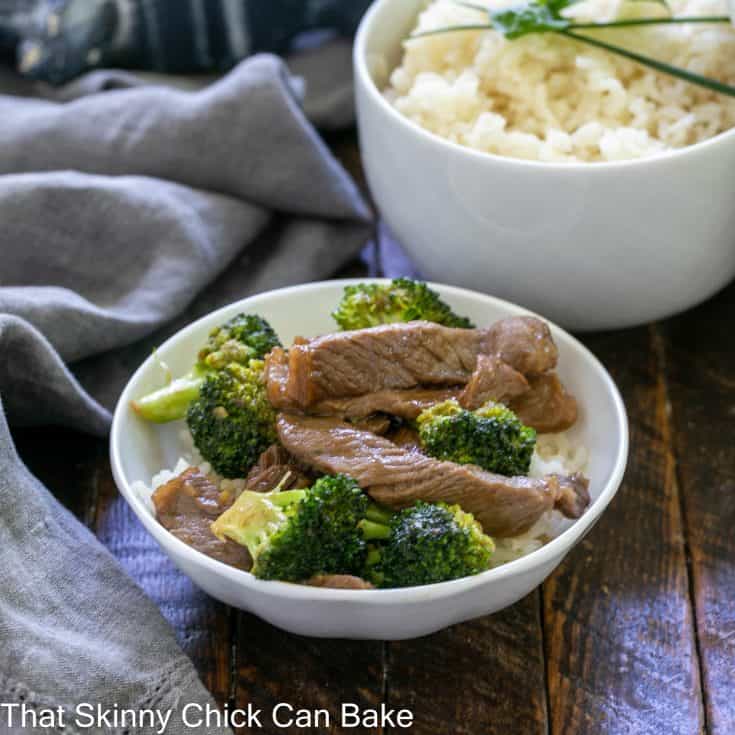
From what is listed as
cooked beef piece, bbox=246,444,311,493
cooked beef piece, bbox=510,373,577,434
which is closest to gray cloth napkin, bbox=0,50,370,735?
cooked beef piece, bbox=246,444,311,493

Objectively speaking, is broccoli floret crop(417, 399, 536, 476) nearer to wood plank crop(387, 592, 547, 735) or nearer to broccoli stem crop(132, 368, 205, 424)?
wood plank crop(387, 592, 547, 735)

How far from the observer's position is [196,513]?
190 cm

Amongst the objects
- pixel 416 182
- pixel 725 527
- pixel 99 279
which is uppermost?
pixel 416 182

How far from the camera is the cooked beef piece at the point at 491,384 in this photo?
2.01 m

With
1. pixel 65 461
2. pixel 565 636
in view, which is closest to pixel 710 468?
pixel 565 636

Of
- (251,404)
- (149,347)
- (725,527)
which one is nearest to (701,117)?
(725,527)

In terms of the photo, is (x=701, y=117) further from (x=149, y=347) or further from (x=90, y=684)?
(x=90, y=684)

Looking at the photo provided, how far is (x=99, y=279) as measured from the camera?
263 cm

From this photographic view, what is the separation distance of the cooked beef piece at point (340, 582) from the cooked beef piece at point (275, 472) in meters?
0.22

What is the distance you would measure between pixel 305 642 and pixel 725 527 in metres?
0.87

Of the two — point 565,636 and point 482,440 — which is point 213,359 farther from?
point 565,636

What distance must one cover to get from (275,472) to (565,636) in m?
0.60

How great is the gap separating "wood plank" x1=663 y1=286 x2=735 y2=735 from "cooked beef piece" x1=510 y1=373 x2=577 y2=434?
358 millimetres

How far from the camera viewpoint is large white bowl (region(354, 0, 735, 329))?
220cm
